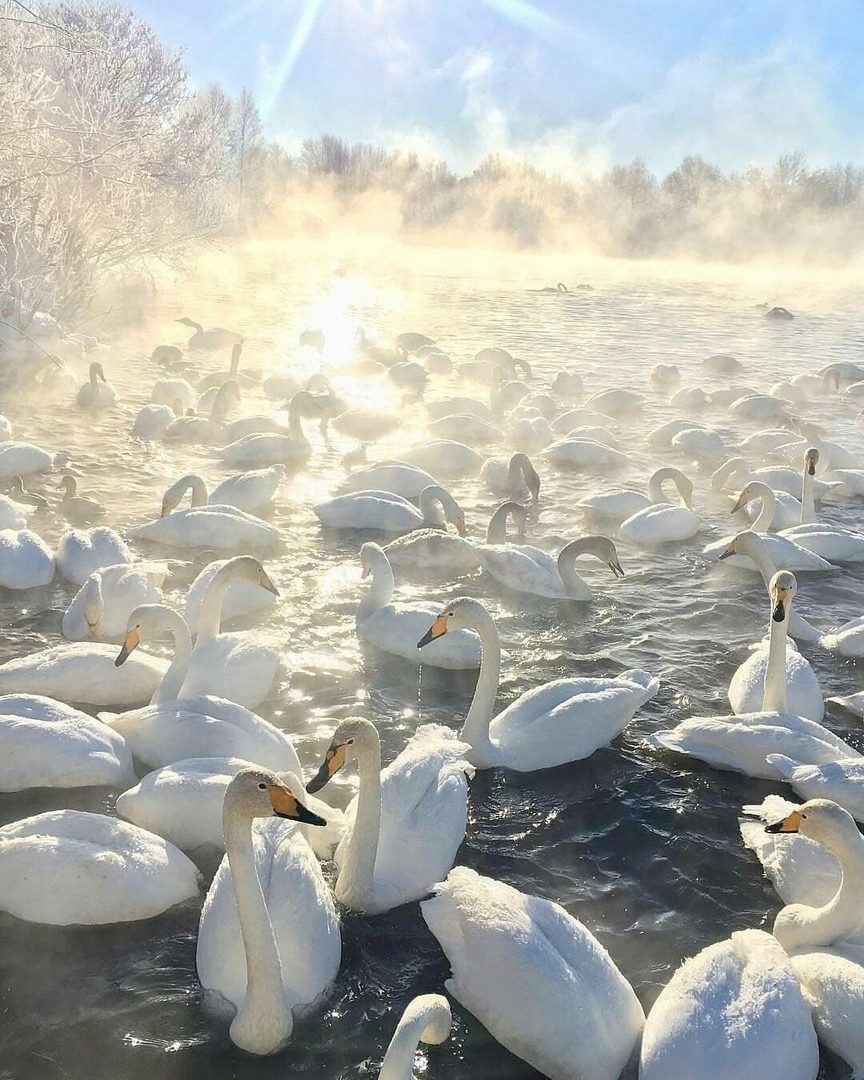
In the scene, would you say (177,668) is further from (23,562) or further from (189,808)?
(23,562)

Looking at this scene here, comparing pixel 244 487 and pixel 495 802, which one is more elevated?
pixel 244 487

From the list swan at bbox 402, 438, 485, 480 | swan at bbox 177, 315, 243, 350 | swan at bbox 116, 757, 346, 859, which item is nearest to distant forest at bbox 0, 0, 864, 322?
swan at bbox 177, 315, 243, 350

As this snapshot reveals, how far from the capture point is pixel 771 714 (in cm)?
687

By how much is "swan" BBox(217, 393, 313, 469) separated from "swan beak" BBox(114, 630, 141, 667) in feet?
23.3

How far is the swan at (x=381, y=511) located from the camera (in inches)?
446

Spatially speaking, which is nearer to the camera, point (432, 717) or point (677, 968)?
point (677, 968)

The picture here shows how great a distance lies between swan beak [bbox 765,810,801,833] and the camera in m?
5.20

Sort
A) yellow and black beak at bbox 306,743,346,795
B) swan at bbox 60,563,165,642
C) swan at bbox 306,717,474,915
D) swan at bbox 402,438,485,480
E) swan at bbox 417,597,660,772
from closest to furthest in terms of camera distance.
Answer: yellow and black beak at bbox 306,743,346,795, swan at bbox 306,717,474,915, swan at bbox 417,597,660,772, swan at bbox 60,563,165,642, swan at bbox 402,438,485,480

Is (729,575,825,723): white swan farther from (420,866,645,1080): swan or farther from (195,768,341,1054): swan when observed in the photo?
(195,768,341,1054): swan

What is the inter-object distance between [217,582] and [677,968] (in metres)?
4.18

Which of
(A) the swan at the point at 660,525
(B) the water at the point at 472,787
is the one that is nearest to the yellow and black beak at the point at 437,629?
(B) the water at the point at 472,787

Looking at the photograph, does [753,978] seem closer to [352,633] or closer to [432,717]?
[432,717]

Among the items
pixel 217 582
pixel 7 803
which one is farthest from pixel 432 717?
pixel 7 803

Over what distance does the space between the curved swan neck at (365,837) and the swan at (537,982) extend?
53cm
